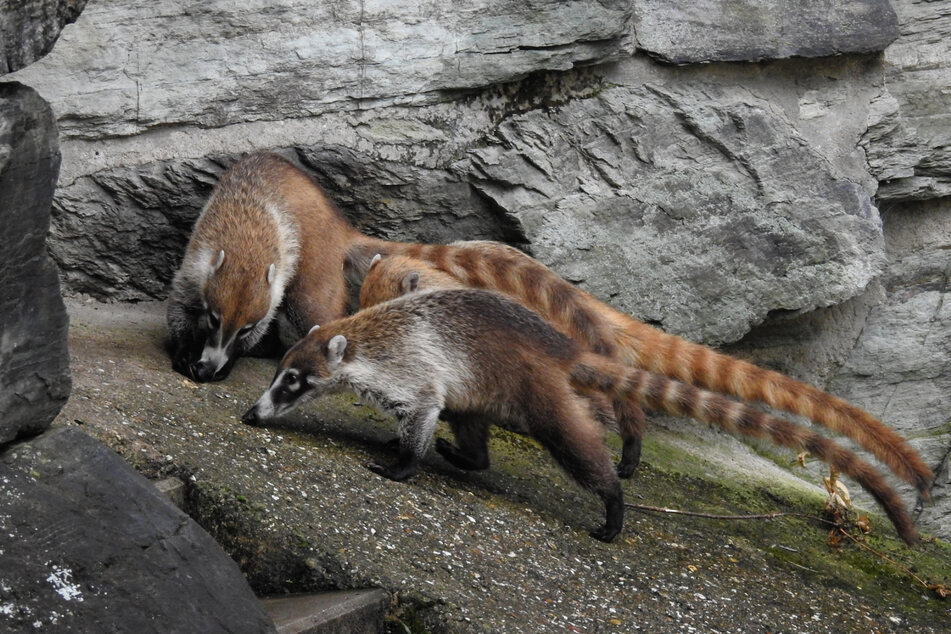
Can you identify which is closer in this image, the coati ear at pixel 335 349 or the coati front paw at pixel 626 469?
the coati ear at pixel 335 349

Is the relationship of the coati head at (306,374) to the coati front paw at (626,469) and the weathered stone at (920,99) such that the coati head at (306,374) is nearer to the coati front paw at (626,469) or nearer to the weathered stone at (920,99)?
the coati front paw at (626,469)

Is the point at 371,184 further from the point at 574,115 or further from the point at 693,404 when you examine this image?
the point at 693,404

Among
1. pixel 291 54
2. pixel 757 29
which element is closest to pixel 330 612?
pixel 291 54

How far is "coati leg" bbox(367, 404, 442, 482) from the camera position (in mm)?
4914

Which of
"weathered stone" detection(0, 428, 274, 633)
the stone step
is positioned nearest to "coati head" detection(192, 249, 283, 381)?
the stone step

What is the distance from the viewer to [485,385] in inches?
197

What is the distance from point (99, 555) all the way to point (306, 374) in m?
2.22

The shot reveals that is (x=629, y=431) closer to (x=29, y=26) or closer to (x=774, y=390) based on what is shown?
(x=774, y=390)

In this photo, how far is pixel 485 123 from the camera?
6.44 metres

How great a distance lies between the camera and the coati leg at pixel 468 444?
17.4 feet

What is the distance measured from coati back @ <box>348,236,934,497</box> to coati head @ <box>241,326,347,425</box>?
1003mm

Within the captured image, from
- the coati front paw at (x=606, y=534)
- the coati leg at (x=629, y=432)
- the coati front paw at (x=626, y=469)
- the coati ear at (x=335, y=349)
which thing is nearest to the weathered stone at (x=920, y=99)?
the coati leg at (x=629, y=432)

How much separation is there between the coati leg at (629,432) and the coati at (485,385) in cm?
56

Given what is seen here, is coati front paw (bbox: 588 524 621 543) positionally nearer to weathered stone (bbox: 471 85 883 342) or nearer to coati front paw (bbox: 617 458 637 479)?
coati front paw (bbox: 617 458 637 479)
